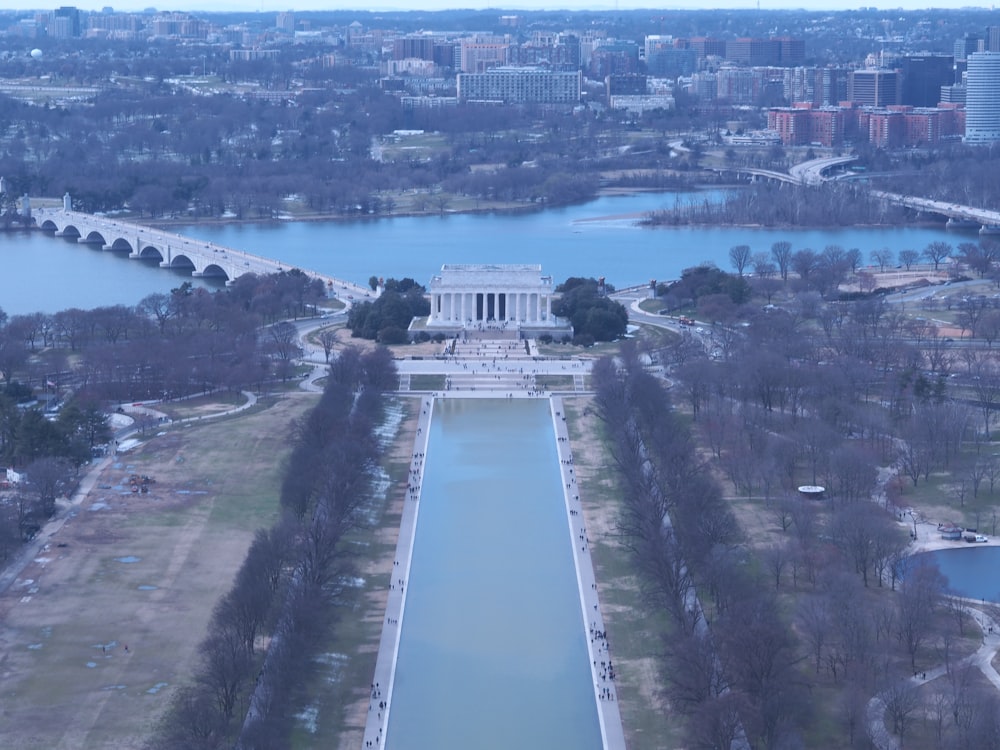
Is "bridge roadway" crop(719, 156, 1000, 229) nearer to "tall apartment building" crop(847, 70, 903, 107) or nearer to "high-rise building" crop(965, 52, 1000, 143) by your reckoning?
"high-rise building" crop(965, 52, 1000, 143)

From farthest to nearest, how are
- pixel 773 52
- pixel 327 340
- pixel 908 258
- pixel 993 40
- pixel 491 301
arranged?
pixel 773 52 → pixel 993 40 → pixel 908 258 → pixel 491 301 → pixel 327 340

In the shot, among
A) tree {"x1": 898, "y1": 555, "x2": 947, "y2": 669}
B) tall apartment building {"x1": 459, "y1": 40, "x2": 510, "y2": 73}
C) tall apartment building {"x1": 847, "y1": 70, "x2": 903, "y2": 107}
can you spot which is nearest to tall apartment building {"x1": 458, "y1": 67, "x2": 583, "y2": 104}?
tall apartment building {"x1": 459, "y1": 40, "x2": 510, "y2": 73}

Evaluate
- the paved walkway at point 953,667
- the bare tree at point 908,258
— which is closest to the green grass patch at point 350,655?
the paved walkway at point 953,667

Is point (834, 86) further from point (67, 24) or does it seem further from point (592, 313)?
point (67, 24)

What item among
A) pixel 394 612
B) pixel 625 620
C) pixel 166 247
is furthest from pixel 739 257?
pixel 394 612

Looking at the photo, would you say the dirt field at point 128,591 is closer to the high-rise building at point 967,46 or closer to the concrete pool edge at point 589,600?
the concrete pool edge at point 589,600

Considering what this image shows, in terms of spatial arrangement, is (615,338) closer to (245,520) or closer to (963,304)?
(963,304)

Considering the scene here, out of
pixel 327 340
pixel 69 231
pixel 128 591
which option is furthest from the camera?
pixel 69 231
